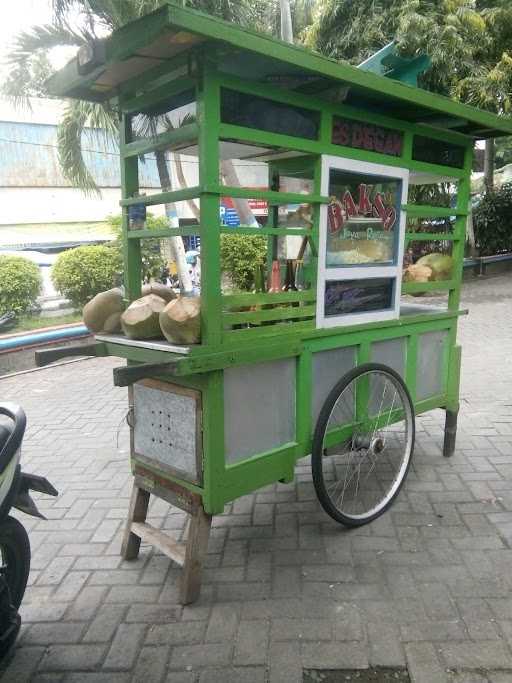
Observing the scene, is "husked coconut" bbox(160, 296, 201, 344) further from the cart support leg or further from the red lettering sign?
the cart support leg

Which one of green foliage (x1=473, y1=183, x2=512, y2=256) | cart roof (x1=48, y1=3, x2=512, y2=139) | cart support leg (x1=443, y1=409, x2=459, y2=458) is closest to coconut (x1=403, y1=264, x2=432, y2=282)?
cart roof (x1=48, y1=3, x2=512, y2=139)

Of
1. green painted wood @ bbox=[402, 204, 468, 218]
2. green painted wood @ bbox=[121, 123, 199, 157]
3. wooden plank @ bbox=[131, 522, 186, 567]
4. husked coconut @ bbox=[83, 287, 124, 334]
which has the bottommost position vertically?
wooden plank @ bbox=[131, 522, 186, 567]

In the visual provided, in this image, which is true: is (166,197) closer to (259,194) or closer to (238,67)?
(259,194)

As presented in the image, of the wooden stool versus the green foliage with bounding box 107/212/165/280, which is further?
the green foliage with bounding box 107/212/165/280

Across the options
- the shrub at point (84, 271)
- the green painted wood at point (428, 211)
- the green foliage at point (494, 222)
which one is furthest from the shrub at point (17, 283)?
the green foliage at point (494, 222)

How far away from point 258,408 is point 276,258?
1.20 meters

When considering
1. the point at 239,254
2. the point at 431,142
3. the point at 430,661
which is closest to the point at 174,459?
the point at 430,661

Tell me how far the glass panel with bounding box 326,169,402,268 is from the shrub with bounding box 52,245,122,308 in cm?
630

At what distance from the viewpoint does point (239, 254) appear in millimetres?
8891

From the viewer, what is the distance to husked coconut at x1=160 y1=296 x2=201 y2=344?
207 cm

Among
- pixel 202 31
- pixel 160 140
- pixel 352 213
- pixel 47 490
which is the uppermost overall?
pixel 202 31

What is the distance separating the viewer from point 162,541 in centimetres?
243

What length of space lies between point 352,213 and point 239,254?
6235 mm

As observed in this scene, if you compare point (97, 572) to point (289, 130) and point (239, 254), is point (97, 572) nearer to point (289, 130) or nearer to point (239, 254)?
point (289, 130)
